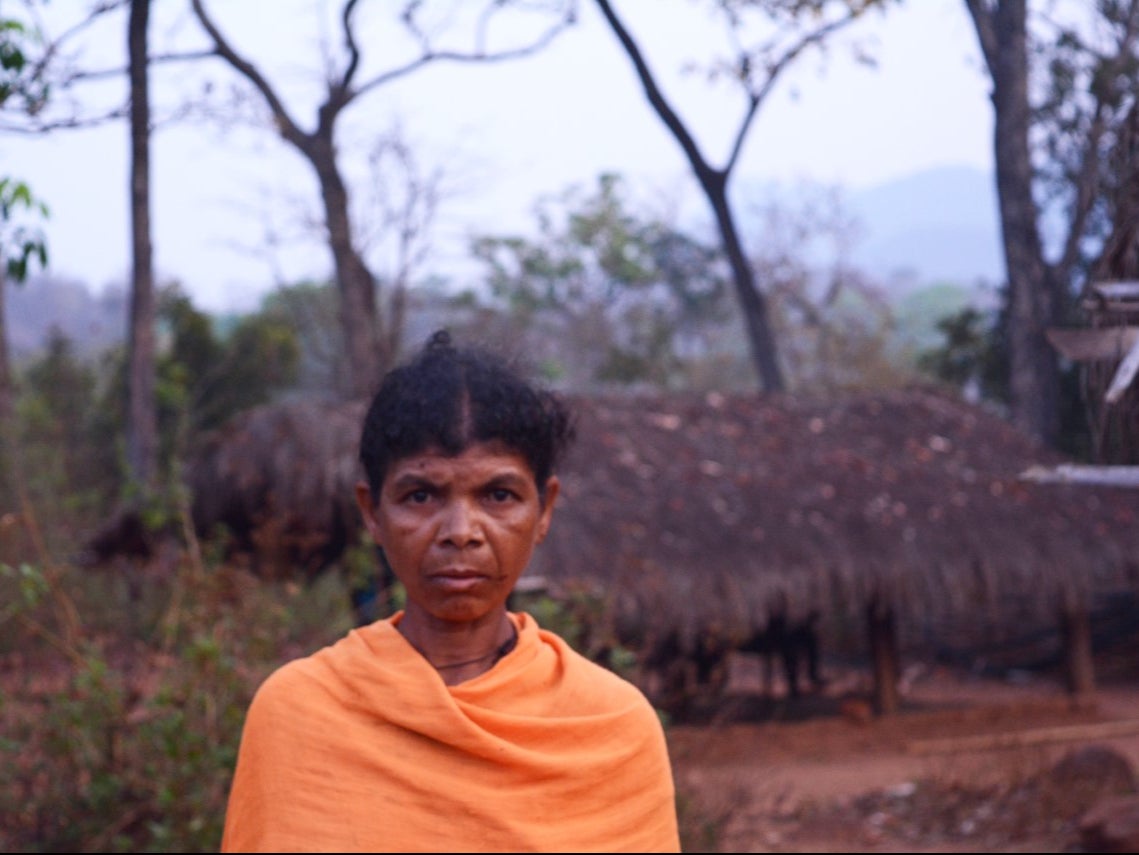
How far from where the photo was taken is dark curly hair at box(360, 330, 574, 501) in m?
1.96

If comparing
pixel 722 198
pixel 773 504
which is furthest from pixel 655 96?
pixel 773 504

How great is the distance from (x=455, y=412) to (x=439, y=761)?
0.47m

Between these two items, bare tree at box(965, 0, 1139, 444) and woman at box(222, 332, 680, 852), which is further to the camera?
bare tree at box(965, 0, 1139, 444)

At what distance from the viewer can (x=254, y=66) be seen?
1623 centimetres

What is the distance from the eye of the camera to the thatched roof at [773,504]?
10.9 m

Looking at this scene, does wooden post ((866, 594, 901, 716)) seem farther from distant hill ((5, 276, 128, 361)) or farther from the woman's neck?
distant hill ((5, 276, 128, 361))

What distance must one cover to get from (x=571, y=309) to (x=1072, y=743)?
721 inches

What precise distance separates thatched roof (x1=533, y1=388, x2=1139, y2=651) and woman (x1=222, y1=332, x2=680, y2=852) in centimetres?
829

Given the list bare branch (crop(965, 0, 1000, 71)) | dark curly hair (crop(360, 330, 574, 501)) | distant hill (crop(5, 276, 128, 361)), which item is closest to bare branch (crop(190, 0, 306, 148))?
bare branch (crop(965, 0, 1000, 71))

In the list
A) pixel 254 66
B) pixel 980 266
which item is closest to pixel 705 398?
pixel 254 66

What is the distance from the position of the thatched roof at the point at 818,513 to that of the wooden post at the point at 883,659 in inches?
25.4

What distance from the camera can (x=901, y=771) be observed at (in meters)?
10.7

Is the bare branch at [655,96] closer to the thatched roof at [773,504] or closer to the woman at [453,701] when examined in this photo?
the thatched roof at [773,504]

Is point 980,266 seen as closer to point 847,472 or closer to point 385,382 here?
point 847,472
